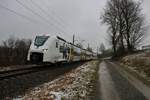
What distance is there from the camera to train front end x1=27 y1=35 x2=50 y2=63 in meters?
23.8

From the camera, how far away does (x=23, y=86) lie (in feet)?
42.0

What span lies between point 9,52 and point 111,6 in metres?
26.2

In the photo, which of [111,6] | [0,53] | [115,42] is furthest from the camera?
[115,42]

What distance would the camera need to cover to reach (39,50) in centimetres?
2384

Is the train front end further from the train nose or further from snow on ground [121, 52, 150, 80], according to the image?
snow on ground [121, 52, 150, 80]

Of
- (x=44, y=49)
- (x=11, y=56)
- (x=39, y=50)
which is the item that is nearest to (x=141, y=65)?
(x=44, y=49)

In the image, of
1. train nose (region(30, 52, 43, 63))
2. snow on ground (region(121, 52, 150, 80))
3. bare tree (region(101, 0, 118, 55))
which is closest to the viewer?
snow on ground (region(121, 52, 150, 80))

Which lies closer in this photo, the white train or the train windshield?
the white train

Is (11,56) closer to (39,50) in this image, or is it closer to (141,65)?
(39,50)

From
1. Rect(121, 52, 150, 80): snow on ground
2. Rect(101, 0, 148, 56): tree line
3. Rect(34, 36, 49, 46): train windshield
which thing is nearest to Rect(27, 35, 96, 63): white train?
Rect(34, 36, 49, 46): train windshield

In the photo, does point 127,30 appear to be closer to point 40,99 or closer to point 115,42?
point 115,42

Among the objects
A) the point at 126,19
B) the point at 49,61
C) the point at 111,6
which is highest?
the point at 111,6

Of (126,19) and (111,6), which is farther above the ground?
(111,6)

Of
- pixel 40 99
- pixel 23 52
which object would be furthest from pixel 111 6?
pixel 40 99
